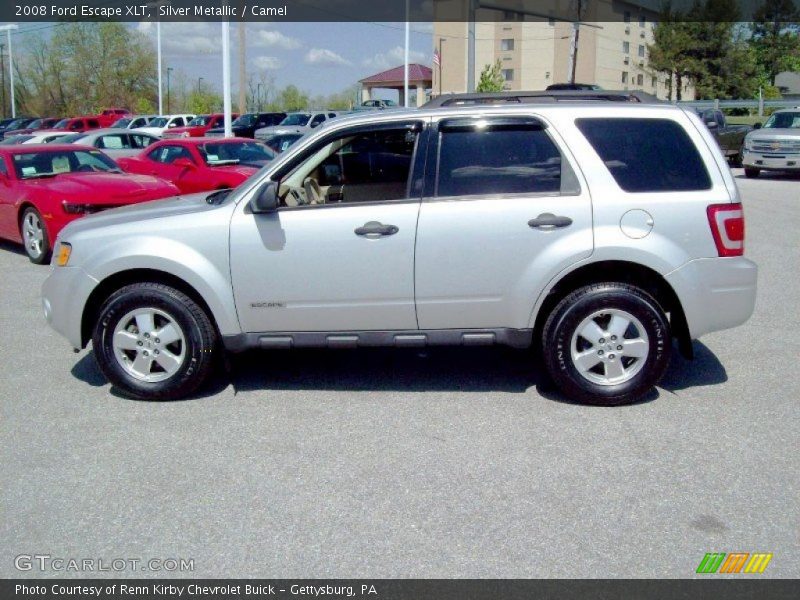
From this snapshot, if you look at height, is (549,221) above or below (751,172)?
above

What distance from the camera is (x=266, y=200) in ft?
17.8

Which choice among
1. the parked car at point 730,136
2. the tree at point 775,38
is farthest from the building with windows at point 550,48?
the parked car at point 730,136

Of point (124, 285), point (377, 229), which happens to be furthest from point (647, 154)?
point (124, 285)

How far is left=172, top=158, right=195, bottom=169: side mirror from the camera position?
15.3 m

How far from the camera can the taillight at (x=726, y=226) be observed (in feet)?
17.6

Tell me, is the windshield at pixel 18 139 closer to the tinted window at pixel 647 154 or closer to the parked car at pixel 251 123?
the parked car at pixel 251 123

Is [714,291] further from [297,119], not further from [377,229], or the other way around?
[297,119]

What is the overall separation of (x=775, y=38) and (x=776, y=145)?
2109 inches

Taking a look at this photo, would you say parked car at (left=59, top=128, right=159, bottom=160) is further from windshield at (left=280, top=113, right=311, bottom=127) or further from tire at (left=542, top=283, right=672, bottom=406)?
tire at (left=542, top=283, right=672, bottom=406)

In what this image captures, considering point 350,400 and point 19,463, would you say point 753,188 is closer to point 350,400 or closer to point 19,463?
point 350,400

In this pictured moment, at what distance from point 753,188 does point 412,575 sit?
20.1 metres

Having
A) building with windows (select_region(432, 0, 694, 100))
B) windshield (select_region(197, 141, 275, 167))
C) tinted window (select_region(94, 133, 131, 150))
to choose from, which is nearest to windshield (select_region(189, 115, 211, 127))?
tinted window (select_region(94, 133, 131, 150))

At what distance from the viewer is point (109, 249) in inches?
223
